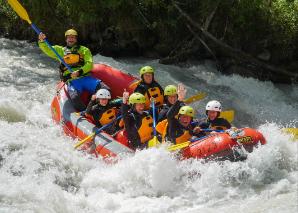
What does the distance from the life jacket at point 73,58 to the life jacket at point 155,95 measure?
1514 mm

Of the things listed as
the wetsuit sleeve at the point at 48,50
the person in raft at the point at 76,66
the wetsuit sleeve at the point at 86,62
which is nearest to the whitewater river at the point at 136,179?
the person in raft at the point at 76,66

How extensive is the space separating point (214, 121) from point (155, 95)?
1287mm

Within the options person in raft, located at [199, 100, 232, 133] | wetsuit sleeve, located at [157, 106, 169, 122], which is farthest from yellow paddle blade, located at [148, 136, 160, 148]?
person in raft, located at [199, 100, 232, 133]

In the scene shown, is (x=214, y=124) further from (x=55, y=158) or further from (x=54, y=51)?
(x=54, y=51)

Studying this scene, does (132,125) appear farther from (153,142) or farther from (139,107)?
(153,142)

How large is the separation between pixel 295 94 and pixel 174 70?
266cm

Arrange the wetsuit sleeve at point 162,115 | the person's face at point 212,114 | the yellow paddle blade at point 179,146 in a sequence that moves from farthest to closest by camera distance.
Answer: the wetsuit sleeve at point 162,115
the person's face at point 212,114
the yellow paddle blade at point 179,146

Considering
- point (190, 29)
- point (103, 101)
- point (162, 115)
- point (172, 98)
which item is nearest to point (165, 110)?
point (162, 115)

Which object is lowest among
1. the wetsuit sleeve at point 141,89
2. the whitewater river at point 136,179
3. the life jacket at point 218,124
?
the whitewater river at point 136,179

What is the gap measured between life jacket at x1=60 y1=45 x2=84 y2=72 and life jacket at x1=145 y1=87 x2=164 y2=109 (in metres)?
1.51

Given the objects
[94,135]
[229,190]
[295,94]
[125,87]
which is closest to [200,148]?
[229,190]

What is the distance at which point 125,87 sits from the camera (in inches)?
326

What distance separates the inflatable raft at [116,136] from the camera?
568 centimetres

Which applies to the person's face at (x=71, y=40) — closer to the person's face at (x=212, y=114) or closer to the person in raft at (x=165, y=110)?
the person in raft at (x=165, y=110)
